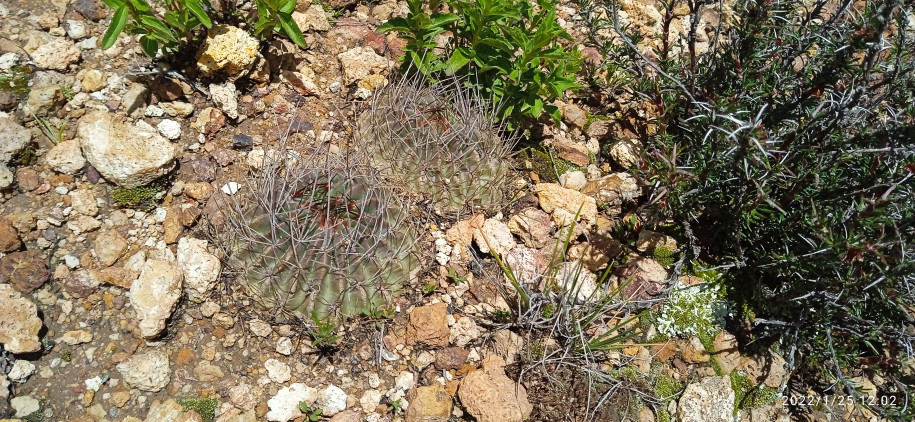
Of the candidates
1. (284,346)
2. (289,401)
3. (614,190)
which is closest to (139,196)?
(284,346)

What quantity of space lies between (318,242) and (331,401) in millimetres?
740

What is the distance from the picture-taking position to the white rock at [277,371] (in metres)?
2.83

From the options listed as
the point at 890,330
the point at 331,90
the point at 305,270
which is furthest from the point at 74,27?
the point at 890,330

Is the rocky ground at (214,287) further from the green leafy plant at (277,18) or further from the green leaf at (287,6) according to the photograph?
the green leaf at (287,6)

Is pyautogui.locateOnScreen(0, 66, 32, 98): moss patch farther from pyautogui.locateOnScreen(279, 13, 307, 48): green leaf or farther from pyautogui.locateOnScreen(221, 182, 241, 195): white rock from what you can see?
pyautogui.locateOnScreen(279, 13, 307, 48): green leaf

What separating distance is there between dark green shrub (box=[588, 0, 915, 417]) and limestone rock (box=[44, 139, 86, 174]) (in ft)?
9.25

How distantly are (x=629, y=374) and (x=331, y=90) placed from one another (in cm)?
239

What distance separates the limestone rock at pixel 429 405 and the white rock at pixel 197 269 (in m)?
1.08

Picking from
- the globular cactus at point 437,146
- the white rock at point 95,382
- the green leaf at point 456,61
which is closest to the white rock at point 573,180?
the globular cactus at point 437,146

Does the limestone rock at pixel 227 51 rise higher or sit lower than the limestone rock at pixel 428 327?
higher

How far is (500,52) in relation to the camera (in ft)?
11.7

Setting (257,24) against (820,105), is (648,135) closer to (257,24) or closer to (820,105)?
(820,105)

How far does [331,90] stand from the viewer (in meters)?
3.86

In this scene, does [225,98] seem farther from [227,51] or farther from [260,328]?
[260,328]
